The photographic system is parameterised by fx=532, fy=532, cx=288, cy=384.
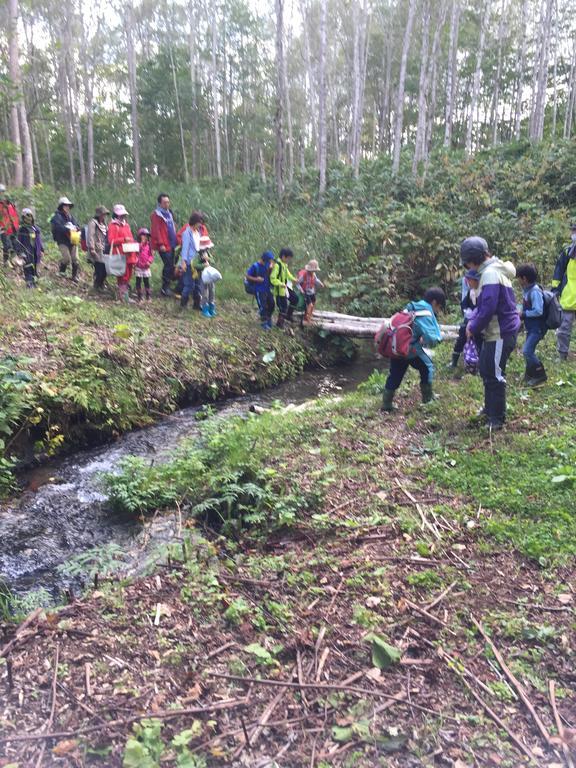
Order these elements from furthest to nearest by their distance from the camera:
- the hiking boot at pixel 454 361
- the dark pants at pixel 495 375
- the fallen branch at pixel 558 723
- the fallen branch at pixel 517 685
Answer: the hiking boot at pixel 454 361 → the dark pants at pixel 495 375 → the fallen branch at pixel 517 685 → the fallen branch at pixel 558 723

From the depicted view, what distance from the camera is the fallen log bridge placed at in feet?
38.2

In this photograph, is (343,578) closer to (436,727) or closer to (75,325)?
(436,727)

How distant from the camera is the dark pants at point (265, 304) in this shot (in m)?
Answer: 11.4

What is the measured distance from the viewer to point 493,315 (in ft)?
18.7

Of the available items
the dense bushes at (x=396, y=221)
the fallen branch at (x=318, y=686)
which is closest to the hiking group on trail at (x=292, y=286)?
the dense bushes at (x=396, y=221)

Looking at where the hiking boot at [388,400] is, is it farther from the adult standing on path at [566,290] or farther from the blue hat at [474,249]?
the adult standing on path at [566,290]

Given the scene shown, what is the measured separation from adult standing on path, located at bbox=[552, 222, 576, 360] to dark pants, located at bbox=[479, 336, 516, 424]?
2.71 m

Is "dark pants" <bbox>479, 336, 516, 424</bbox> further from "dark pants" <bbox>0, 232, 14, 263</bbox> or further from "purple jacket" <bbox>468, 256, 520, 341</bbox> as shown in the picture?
"dark pants" <bbox>0, 232, 14, 263</bbox>

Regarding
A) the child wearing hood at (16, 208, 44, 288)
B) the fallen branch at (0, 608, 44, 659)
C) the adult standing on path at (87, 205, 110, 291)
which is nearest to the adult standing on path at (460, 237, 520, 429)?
the fallen branch at (0, 608, 44, 659)

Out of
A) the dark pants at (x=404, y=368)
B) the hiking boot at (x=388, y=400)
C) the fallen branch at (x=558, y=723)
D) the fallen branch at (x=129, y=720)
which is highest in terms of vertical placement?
the dark pants at (x=404, y=368)

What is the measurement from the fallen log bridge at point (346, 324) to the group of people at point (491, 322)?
3.20m

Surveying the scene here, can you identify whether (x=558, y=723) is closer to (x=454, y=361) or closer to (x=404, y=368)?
(x=404, y=368)

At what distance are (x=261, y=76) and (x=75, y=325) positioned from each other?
3509cm

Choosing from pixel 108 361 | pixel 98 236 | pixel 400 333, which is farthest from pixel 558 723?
pixel 98 236
